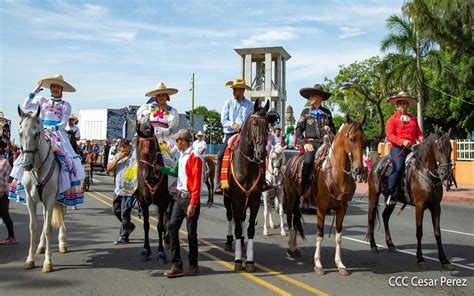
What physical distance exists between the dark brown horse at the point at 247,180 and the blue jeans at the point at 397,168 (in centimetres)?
299

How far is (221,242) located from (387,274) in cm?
388

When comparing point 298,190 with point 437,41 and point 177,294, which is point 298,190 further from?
point 437,41

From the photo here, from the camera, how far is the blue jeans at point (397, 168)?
9594mm

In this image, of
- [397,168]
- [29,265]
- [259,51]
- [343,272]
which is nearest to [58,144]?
[29,265]

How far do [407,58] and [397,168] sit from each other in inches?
917

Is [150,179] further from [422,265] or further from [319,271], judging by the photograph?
[422,265]

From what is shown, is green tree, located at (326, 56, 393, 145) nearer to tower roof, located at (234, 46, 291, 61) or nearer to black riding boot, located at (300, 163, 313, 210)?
tower roof, located at (234, 46, 291, 61)

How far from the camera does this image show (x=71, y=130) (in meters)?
12.6

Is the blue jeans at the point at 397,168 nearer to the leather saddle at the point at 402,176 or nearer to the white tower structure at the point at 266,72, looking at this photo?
the leather saddle at the point at 402,176

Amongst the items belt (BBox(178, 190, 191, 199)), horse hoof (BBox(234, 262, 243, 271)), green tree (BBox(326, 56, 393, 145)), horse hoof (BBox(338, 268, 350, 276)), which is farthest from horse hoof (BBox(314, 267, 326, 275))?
green tree (BBox(326, 56, 393, 145))

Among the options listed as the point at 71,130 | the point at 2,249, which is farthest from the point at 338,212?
the point at 71,130

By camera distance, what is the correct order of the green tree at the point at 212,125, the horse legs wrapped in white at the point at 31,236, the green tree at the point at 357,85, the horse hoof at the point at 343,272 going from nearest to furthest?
the horse hoof at the point at 343,272
the horse legs wrapped in white at the point at 31,236
the green tree at the point at 357,85
the green tree at the point at 212,125

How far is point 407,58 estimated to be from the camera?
30703 millimetres

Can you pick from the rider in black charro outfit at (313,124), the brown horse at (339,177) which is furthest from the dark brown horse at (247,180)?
the rider in black charro outfit at (313,124)
